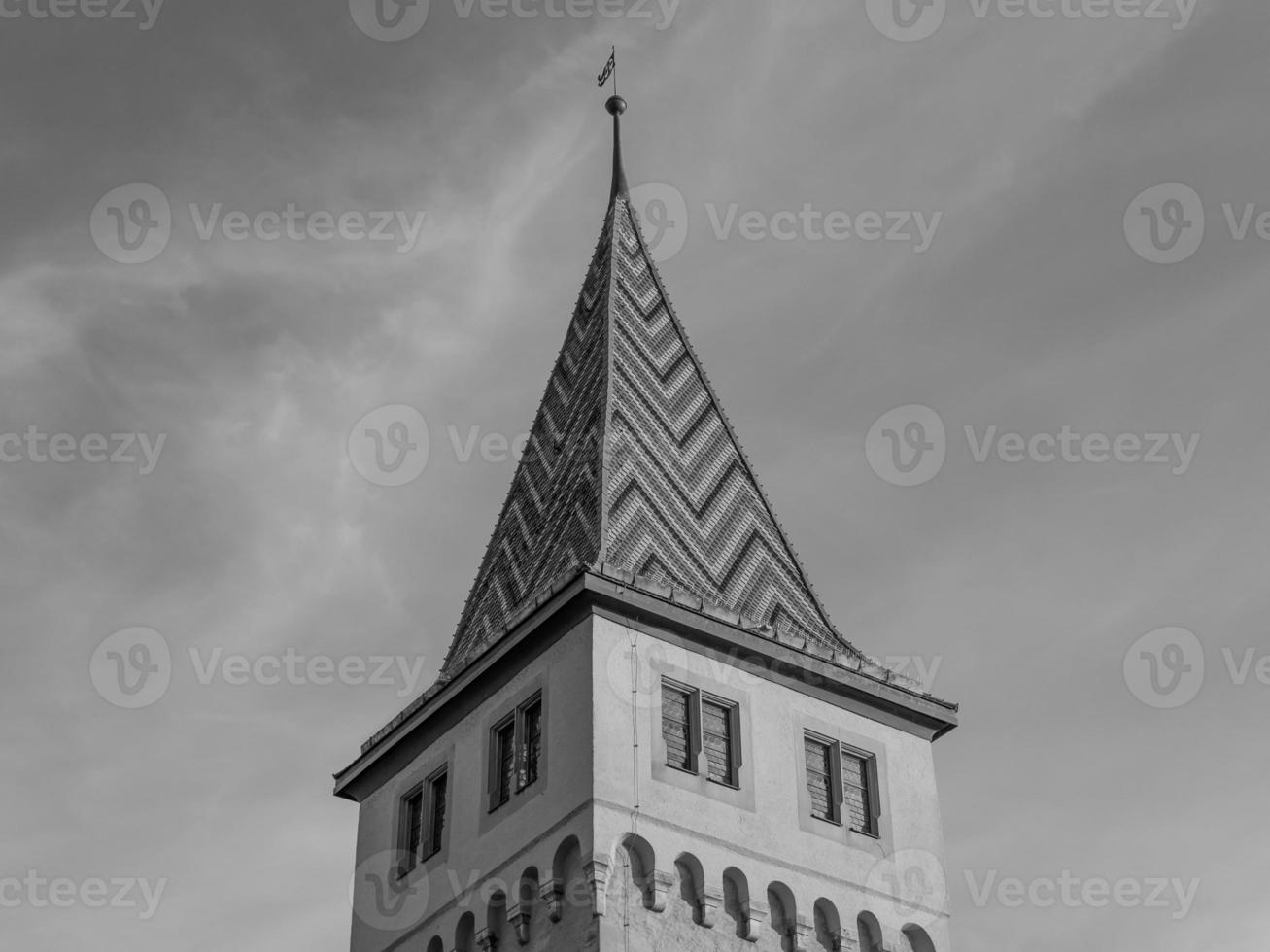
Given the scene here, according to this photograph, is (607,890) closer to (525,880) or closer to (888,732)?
(525,880)

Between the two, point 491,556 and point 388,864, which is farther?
point 491,556

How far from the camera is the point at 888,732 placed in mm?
30547

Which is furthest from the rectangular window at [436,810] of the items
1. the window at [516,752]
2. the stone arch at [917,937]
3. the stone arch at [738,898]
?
the stone arch at [917,937]

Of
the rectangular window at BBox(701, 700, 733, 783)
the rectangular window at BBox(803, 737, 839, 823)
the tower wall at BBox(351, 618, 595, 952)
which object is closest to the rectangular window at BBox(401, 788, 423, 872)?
the tower wall at BBox(351, 618, 595, 952)

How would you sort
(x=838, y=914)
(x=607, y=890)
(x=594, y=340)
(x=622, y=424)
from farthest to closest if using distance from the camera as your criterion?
(x=594, y=340), (x=622, y=424), (x=838, y=914), (x=607, y=890)

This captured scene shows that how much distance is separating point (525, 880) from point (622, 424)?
822cm

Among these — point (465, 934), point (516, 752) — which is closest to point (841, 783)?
point (516, 752)

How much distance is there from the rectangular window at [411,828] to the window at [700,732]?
4264 millimetres

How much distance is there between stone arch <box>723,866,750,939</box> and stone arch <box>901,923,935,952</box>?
8.81 feet

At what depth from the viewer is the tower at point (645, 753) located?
88.0 feet

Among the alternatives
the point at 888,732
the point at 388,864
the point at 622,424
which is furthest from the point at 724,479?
the point at 388,864

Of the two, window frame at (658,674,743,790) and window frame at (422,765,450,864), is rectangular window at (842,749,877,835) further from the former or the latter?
window frame at (422,765,450,864)

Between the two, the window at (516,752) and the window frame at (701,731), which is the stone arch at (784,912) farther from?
the window at (516,752)

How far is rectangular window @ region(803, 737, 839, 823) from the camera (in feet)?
95.1
